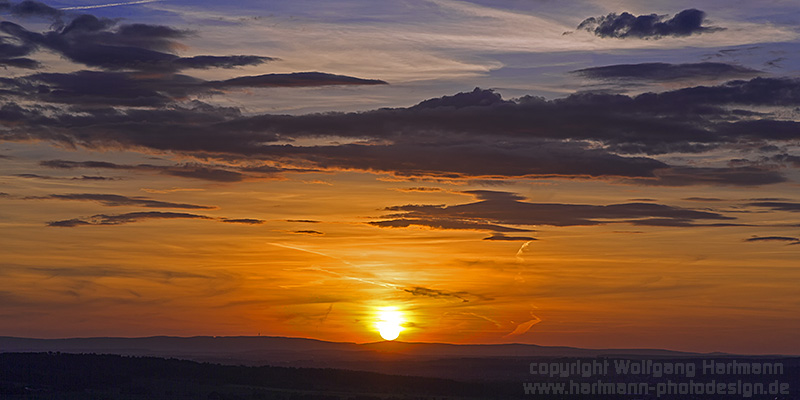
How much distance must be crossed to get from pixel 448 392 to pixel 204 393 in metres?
50.4

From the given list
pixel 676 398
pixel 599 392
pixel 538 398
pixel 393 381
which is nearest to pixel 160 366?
pixel 393 381

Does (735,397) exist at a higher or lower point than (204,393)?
lower

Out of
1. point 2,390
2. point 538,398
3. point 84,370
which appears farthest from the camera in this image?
point 538,398

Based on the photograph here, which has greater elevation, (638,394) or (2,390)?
(2,390)

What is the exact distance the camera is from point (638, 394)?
19800cm

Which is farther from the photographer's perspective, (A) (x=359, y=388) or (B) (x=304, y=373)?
(B) (x=304, y=373)

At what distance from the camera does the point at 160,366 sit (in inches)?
6821

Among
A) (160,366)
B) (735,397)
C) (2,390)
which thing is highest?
(2,390)

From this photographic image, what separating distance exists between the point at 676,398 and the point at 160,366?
99.2 meters

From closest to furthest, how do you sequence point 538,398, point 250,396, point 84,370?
1. point 250,396
2. point 84,370
3. point 538,398

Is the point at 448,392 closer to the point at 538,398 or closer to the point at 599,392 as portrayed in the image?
the point at 538,398

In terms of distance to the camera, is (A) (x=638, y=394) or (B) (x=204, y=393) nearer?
(B) (x=204, y=393)

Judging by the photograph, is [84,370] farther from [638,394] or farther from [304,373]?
[638,394]

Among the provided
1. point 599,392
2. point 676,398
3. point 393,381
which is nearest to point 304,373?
point 393,381
